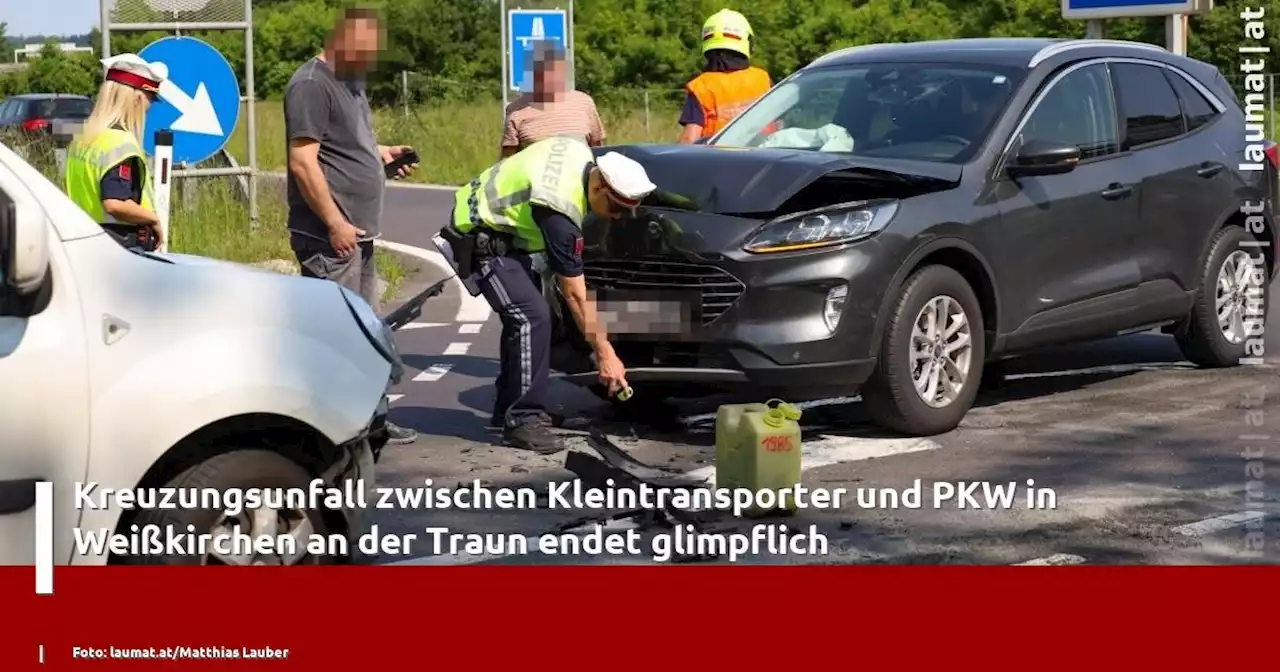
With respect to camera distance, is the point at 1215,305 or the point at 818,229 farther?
the point at 1215,305

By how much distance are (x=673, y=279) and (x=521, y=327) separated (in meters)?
0.70

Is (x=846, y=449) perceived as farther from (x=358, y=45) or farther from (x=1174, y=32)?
(x=1174, y=32)

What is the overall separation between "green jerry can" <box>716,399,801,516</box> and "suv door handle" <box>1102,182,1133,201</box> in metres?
2.74

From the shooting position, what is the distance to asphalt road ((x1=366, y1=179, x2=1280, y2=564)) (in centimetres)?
644

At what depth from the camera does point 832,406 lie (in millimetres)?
9273

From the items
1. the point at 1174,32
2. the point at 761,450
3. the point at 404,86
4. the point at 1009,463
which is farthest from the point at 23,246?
the point at 1174,32

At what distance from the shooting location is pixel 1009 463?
25.8ft

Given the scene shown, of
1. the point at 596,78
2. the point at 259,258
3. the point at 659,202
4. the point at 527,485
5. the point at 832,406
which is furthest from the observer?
the point at 596,78

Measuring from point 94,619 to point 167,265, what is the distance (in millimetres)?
967

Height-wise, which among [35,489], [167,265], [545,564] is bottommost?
[545,564]

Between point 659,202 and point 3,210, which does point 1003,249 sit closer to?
point 659,202

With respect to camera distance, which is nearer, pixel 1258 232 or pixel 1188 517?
pixel 1188 517

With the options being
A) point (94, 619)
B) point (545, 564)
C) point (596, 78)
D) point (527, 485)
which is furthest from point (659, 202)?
point (596, 78)

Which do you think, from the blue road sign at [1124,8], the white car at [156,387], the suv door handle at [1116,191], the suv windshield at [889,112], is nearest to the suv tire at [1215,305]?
the suv door handle at [1116,191]
